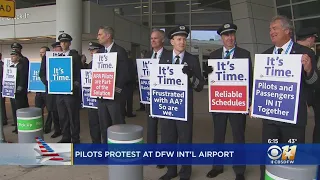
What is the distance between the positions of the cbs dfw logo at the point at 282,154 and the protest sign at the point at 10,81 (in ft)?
18.4

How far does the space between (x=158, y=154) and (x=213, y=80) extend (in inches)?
48.9

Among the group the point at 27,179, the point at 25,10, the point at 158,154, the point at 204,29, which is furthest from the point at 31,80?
the point at 204,29

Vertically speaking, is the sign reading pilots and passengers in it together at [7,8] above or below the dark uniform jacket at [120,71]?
above

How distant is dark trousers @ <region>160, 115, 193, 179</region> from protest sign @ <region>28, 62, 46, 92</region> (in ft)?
12.7

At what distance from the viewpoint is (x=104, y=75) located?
4.37 meters

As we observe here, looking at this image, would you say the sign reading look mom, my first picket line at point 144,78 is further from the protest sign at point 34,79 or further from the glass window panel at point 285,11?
the glass window panel at point 285,11

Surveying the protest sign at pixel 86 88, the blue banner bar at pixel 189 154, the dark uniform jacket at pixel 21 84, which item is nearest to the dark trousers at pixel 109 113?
the blue banner bar at pixel 189 154

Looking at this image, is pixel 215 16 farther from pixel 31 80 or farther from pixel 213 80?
pixel 213 80

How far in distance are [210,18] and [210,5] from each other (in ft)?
2.81

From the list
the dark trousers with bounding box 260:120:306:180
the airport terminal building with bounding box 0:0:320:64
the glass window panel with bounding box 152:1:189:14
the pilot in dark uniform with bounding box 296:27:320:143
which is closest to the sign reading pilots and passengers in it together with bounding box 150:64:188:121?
the dark trousers with bounding box 260:120:306:180

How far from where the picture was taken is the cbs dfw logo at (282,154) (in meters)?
2.74

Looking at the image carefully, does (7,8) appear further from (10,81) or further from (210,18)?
(210,18)

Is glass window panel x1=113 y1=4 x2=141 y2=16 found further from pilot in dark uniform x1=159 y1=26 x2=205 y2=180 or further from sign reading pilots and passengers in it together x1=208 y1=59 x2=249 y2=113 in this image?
sign reading pilots and passengers in it together x1=208 y1=59 x2=249 y2=113

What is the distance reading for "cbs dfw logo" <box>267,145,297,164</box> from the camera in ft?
9.00
